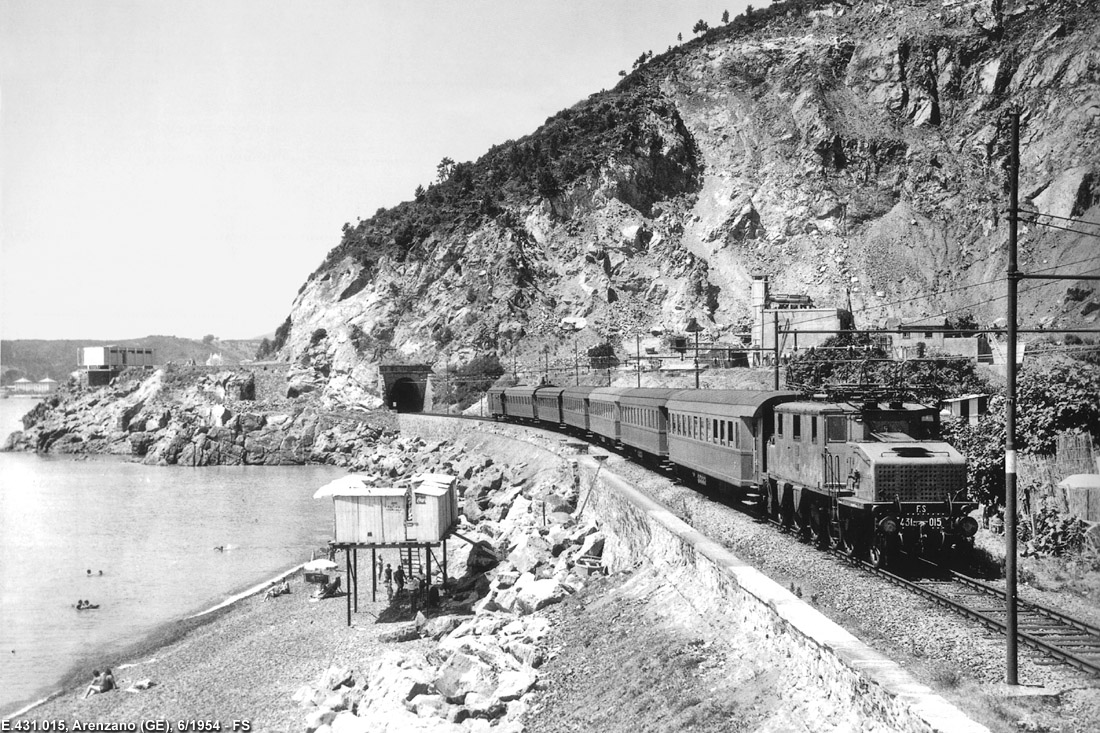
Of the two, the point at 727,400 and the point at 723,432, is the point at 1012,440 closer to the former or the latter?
the point at 723,432

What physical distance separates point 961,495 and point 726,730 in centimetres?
736

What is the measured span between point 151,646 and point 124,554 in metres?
17.6

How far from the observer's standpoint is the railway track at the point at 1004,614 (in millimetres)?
12156

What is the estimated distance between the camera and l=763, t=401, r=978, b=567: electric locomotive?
17.1 meters

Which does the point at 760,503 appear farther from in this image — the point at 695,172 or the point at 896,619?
the point at 695,172

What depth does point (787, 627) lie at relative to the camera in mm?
13234

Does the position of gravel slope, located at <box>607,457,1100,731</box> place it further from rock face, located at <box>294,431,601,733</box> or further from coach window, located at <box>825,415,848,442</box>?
rock face, located at <box>294,431,601,733</box>

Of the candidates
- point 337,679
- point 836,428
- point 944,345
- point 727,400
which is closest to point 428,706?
point 337,679

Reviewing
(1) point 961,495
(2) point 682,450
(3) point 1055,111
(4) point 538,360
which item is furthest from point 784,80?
(1) point 961,495

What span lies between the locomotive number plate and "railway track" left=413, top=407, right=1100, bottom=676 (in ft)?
2.85

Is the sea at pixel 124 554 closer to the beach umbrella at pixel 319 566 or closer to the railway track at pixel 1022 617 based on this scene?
the beach umbrella at pixel 319 566

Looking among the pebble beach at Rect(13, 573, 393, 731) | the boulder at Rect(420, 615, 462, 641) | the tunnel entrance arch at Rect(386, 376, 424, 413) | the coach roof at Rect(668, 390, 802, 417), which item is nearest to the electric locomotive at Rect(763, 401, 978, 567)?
the coach roof at Rect(668, 390, 802, 417)

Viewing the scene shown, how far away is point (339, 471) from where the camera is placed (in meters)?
81.1

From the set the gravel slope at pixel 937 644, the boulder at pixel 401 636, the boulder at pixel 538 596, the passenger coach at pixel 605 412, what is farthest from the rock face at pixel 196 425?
the gravel slope at pixel 937 644
